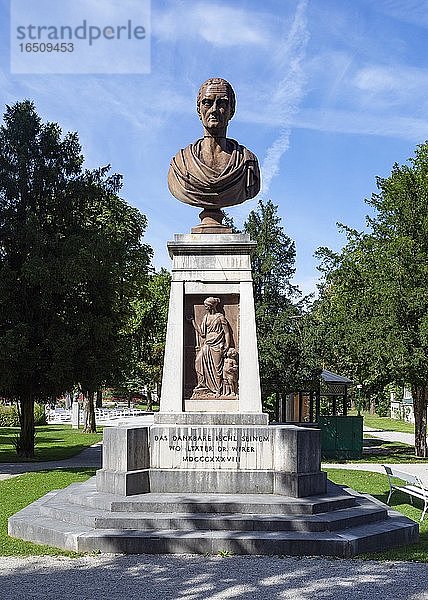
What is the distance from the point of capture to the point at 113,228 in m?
27.2

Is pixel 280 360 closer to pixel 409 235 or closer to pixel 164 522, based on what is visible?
pixel 409 235

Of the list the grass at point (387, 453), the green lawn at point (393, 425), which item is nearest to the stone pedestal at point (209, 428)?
the grass at point (387, 453)

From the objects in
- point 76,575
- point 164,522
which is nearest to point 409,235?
point 164,522

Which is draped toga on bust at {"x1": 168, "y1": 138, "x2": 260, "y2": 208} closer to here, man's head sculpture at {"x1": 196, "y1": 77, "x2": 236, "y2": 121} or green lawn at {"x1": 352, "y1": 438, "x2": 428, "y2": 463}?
man's head sculpture at {"x1": 196, "y1": 77, "x2": 236, "y2": 121}

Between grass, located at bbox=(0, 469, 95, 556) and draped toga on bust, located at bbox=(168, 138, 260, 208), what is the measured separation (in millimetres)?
5713

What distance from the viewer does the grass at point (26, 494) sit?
28.5 feet

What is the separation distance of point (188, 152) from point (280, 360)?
577 inches

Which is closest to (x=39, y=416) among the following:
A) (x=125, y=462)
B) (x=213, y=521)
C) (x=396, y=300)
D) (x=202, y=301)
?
(x=396, y=300)

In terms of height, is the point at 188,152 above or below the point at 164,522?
above

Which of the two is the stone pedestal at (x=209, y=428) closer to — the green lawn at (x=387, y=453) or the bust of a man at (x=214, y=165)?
the bust of a man at (x=214, y=165)

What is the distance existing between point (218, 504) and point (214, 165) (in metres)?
5.45

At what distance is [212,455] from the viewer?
34.6 ft

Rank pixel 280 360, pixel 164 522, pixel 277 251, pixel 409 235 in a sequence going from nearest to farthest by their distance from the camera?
pixel 164 522, pixel 409 235, pixel 280 360, pixel 277 251

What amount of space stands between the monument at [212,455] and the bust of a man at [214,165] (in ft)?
0.06
